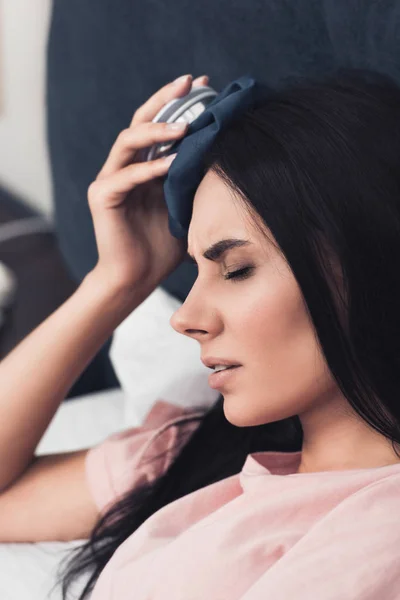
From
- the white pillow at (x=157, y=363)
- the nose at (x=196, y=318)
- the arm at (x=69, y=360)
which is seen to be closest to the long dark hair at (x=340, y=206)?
the nose at (x=196, y=318)

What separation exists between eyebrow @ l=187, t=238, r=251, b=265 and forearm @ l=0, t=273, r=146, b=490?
0.32m

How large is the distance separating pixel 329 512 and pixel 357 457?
0.30 ft

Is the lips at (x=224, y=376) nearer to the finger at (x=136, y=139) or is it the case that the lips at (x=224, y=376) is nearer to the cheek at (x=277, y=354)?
the cheek at (x=277, y=354)

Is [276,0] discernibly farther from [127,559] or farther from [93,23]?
[127,559]

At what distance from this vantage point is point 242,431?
1.14 metres

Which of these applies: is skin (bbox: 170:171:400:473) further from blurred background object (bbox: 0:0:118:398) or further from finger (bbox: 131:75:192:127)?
blurred background object (bbox: 0:0:118:398)

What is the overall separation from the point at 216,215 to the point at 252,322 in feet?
0.39

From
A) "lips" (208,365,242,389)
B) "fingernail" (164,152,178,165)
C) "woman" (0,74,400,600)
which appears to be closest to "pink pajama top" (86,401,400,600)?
"woman" (0,74,400,600)

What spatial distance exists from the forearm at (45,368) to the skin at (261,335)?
11.4 inches

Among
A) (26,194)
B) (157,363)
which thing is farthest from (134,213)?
(26,194)

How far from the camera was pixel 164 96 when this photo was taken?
1033mm

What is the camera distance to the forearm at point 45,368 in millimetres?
1103

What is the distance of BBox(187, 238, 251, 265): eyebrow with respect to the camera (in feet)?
2.63

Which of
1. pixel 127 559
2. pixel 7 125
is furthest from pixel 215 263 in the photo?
pixel 7 125
